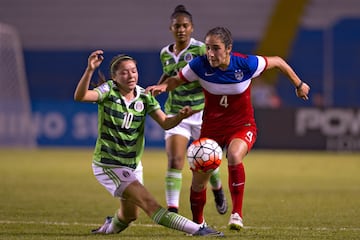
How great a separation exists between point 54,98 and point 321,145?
779 centimetres

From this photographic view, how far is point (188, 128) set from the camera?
10047mm

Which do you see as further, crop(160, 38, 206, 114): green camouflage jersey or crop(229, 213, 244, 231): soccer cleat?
crop(160, 38, 206, 114): green camouflage jersey

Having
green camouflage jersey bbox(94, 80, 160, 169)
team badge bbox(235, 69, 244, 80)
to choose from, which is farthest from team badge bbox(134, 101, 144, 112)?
team badge bbox(235, 69, 244, 80)

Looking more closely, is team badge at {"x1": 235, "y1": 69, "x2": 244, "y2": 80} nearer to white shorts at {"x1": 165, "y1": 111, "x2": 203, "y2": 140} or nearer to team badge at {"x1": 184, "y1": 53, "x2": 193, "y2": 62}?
team badge at {"x1": 184, "y1": 53, "x2": 193, "y2": 62}

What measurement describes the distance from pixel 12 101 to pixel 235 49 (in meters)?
7.50

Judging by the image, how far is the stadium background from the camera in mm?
22609

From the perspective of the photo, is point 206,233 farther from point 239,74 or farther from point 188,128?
point 188,128

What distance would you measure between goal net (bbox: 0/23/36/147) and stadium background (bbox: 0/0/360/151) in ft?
1.64

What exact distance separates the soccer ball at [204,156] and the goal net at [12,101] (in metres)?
15.3

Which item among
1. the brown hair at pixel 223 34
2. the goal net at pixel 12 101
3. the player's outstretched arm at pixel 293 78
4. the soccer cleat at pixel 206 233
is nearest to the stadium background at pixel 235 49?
the goal net at pixel 12 101

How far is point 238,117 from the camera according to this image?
8430 millimetres

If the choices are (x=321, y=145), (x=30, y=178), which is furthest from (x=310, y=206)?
(x=321, y=145)

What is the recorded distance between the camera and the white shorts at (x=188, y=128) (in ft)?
32.5

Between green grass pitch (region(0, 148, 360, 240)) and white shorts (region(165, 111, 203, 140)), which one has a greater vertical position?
white shorts (region(165, 111, 203, 140))
